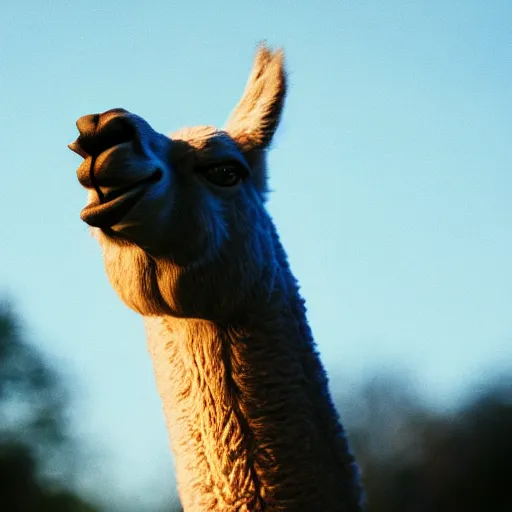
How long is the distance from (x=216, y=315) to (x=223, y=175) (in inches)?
9.3

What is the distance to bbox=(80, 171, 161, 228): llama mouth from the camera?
136cm

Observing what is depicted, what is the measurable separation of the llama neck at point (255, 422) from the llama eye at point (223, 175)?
21cm

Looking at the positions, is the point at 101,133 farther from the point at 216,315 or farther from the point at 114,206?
the point at 216,315

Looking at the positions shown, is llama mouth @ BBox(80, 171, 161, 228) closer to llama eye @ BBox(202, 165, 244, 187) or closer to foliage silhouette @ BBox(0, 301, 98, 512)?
llama eye @ BBox(202, 165, 244, 187)

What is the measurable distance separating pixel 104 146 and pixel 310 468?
2.00 ft

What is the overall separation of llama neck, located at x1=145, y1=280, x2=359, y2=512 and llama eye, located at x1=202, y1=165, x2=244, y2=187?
8.3 inches

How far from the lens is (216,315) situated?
147 centimetres

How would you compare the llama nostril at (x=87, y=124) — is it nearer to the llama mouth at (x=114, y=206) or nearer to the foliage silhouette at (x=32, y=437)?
the llama mouth at (x=114, y=206)

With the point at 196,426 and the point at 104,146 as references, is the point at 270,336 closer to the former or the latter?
the point at 196,426

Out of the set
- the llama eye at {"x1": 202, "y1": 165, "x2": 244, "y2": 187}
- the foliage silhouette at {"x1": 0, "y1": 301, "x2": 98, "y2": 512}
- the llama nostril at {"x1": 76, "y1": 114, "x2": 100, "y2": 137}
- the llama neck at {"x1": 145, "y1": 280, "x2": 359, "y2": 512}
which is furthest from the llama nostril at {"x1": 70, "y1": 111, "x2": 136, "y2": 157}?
the foliage silhouette at {"x1": 0, "y1": 301, "x2": 98, "y2": 512}

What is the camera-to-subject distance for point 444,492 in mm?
2971

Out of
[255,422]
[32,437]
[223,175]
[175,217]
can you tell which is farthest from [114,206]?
[32,437]

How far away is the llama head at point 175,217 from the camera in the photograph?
1.36 meters

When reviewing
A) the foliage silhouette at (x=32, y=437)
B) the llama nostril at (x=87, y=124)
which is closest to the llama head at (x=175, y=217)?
the llama nostril at (x=87, y=124)
